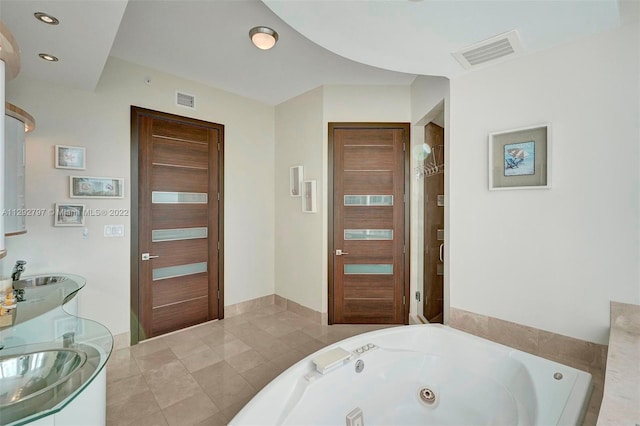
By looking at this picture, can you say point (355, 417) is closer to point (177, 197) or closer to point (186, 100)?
point (177, 197)

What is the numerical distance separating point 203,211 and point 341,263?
5.77ft

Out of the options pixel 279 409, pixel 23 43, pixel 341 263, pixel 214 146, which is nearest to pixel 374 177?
pixel 341 263

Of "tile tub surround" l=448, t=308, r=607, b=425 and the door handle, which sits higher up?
the door handle

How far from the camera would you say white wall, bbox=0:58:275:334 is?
7.88 feet

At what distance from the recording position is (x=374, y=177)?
3.37 m

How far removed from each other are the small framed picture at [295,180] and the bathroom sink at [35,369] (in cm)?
271

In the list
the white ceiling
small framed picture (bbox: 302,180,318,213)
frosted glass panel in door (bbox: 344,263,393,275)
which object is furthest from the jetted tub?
the white ceiling

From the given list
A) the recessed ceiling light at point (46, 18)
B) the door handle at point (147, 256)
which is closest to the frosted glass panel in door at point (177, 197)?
the door handle at point (147, 256)

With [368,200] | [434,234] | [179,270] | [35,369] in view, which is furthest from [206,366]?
[434,234]

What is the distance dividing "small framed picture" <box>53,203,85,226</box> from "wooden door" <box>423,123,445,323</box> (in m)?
3.37

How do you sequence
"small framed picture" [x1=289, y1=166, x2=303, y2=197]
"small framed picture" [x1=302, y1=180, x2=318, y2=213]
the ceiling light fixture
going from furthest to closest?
"small framed picture" [x1=289, y1=166, x2=303, y2=197] < "small framed picture" [x1=302, y1=180, x2=318, y2=213] < the ceiling light fixture

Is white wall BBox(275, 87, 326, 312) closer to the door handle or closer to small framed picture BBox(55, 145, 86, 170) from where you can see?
the door handle

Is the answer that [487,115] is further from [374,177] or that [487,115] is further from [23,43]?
[23,43]

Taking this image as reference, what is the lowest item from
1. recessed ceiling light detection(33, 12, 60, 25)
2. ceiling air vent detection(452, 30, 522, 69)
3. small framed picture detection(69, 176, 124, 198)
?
small framed picture detection(69, 176, 124, 198)
